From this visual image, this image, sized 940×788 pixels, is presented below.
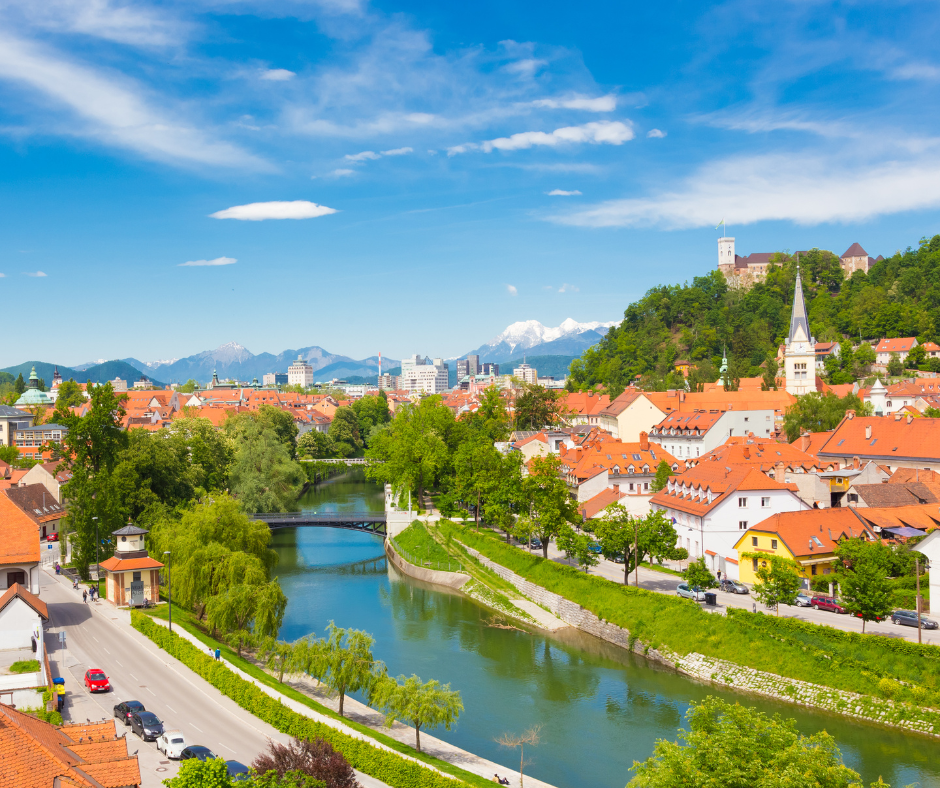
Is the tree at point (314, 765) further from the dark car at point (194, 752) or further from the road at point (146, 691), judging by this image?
the dark car at point (194, 752)

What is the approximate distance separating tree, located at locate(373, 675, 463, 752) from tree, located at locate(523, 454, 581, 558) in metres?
16.7

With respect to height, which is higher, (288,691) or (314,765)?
(314,765)

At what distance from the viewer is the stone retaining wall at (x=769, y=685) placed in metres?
22.6

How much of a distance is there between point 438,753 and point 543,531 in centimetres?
1790

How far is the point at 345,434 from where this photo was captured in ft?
330

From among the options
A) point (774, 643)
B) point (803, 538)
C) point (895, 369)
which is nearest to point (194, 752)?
point (774, 643)

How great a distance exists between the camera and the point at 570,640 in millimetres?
31938

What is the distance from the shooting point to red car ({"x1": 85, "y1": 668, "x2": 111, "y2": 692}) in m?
22.4

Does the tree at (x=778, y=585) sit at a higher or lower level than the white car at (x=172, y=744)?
higher

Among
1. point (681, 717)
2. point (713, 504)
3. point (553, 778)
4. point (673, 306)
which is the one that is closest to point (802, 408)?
point (713, 504)

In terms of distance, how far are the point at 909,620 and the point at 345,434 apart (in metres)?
80.1

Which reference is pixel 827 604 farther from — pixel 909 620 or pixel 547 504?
pixel 547 504

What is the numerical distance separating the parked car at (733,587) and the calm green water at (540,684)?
5.70 m

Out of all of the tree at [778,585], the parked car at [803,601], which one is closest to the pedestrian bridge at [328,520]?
the tree at [778,585]
